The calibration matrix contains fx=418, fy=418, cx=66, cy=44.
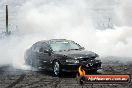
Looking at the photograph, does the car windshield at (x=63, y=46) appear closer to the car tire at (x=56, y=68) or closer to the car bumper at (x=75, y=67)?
the car tire at (x=56, y=68)

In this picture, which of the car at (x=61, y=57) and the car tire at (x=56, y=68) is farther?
the car tire at (x=56, y=68)

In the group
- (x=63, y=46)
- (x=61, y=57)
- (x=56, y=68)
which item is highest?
(x=63, y=46)

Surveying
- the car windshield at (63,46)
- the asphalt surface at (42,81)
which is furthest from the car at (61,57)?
the asphalt surface at (42,81)

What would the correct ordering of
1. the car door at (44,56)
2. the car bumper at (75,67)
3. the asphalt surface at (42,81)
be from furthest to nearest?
1. the car door at (44,56)
2. the car bumper at (75,67)
3. the asphalt surface at (42,81)

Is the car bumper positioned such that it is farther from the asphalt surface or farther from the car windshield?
the car windshield

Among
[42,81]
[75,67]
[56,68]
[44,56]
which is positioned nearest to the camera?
[42,81]

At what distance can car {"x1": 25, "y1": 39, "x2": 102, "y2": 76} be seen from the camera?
16766mm

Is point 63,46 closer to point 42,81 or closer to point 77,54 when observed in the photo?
point 77,54

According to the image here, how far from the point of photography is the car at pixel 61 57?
16.8m

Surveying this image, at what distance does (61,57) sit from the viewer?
55.9 ft

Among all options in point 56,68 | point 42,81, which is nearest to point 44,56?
point 56,68

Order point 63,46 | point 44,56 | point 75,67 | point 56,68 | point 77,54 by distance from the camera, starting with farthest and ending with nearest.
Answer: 1. point 44,56
2. point 63,46
3. point 56,68
4. point 77,54
5. point 75,67

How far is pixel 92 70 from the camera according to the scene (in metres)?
16.9

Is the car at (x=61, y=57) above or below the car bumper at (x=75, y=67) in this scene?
above
